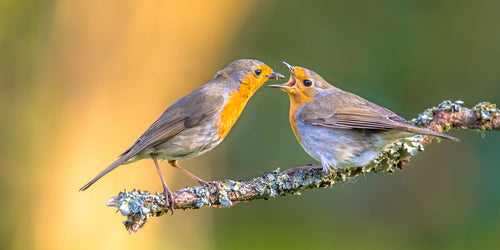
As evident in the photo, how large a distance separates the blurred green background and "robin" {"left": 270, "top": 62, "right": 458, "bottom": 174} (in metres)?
1.43

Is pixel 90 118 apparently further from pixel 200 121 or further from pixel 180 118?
pixel 200 121

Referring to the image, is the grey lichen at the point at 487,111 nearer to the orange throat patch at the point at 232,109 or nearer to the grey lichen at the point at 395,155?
the grey lichen at the point at 395,155

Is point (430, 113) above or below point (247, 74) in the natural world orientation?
below

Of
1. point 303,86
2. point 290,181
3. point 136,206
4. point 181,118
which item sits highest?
point 303,86

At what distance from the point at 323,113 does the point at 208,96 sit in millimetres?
976

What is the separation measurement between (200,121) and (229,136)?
2833mm

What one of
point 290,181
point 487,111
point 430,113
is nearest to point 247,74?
point 290,181

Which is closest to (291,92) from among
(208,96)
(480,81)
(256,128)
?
(208,96)

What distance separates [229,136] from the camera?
6984mm

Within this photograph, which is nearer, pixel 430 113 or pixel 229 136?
pixel 430 113

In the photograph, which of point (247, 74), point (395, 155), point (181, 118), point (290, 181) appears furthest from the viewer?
point (247, 74)

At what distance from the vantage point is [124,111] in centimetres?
579

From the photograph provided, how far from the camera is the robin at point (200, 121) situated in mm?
4102

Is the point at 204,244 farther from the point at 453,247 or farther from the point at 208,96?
the point at 453,247
